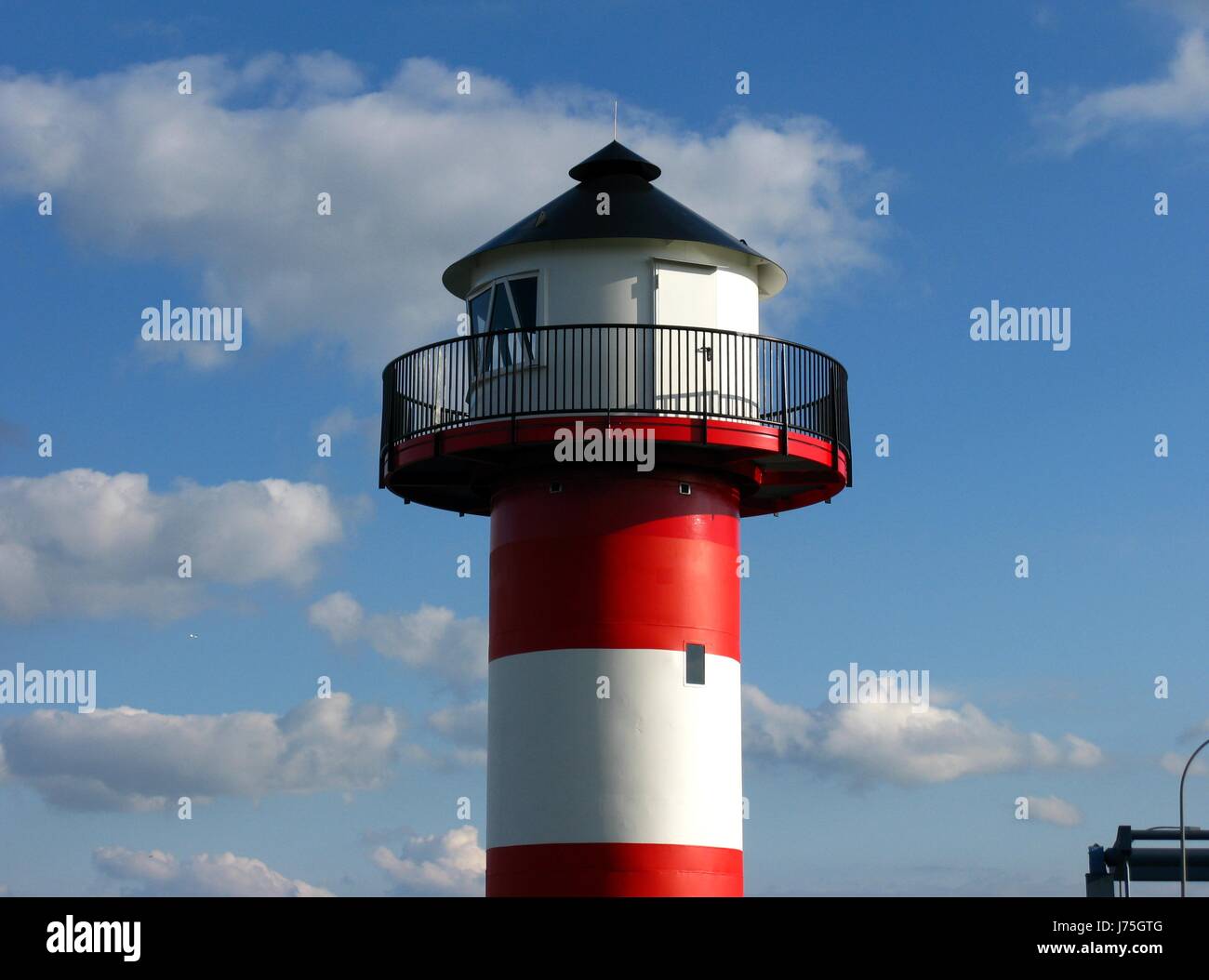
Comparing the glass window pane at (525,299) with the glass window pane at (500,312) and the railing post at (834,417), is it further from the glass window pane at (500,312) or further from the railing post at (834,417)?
the railing post at (834,417)

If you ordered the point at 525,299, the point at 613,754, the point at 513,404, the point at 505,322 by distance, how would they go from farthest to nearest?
the point at 505,322 < the point at 525,299 < the point at 513,404 < the point at 613,754

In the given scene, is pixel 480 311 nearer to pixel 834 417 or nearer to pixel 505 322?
pixel 505 322

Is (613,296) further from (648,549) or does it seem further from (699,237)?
(648,549)

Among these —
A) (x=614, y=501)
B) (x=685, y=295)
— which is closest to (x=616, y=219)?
(x=685, y=295)

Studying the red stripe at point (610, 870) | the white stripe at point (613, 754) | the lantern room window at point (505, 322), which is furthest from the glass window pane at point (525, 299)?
the red stripe at point (610, 870)

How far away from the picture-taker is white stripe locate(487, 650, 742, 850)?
1039 inches

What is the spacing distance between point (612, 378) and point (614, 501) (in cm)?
176

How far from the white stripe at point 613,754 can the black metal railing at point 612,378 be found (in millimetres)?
3515

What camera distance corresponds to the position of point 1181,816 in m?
52.7

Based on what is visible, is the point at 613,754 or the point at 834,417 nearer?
the point at 613,754

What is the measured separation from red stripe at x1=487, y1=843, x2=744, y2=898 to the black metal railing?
590 centimetres

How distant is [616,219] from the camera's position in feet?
91.7
